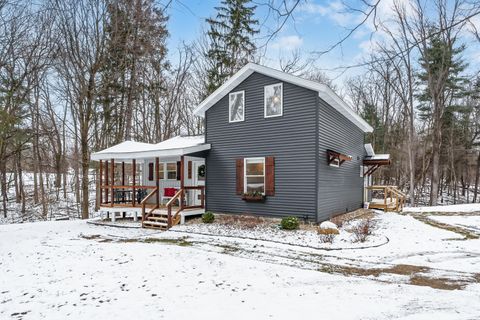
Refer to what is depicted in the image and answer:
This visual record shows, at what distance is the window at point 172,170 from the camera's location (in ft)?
45.0

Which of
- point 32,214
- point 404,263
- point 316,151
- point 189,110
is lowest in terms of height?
point 32,214

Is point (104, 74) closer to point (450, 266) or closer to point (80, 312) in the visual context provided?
point (80, 312)

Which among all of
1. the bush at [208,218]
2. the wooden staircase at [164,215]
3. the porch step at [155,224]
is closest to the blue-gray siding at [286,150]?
the bush at [208,218]

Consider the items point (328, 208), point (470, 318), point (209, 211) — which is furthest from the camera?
point (209, 211)

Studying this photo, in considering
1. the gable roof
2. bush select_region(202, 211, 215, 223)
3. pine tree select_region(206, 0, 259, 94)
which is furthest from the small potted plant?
pine tree select_region(206, 0, 259, 94)

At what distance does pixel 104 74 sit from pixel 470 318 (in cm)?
1895

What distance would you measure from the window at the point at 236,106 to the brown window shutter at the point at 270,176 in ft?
7.23

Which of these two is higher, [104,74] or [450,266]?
[104,74]

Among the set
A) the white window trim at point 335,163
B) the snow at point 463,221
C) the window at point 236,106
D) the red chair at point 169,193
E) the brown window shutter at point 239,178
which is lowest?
the snow at point 463,221

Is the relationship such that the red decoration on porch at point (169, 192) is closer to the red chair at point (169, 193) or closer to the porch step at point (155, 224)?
the red chair at point (169, 193)

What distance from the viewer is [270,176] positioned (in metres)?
11.2

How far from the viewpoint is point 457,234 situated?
9523 millimetres

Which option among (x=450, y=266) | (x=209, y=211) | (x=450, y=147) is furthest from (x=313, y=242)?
(x=450, y=147)

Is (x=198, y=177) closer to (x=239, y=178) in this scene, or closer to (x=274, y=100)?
(x=239, y=178)
